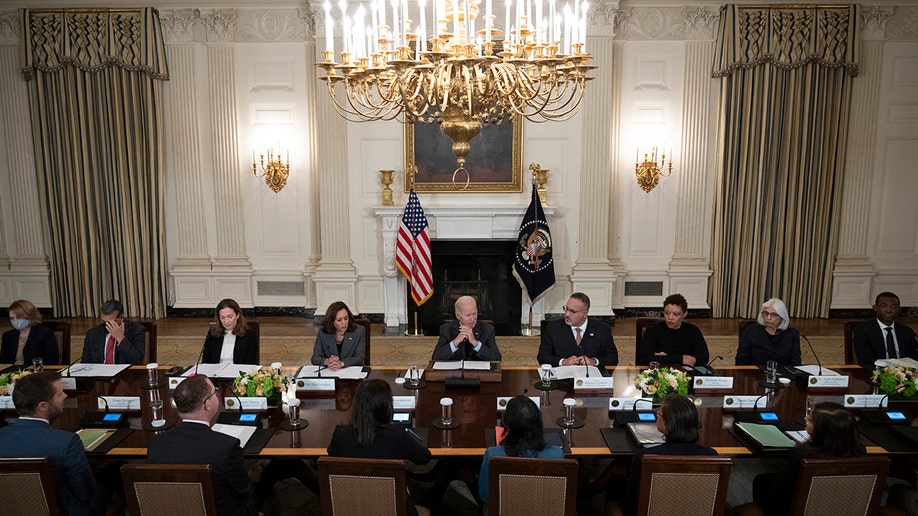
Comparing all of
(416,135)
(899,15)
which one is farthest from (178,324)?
(899,15)

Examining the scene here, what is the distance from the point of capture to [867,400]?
367 centimetres

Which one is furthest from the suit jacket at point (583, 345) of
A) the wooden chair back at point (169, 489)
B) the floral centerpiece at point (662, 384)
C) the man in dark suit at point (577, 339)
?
the wooden chair back at point (169, 489)

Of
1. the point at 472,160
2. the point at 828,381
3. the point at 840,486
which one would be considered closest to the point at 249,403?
the point at 840,486

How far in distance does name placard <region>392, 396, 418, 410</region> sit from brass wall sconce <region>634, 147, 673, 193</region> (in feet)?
17.5

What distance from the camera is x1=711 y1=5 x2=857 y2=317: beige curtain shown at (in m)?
7.79

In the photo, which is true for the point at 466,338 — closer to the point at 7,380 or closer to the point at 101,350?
the point at 101,350

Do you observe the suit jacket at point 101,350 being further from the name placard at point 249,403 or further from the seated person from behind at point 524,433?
the seated person from behind at point 524,433

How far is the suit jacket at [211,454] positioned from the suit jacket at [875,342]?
4.39 meters

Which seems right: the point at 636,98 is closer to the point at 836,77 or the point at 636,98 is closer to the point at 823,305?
the point at 836,77

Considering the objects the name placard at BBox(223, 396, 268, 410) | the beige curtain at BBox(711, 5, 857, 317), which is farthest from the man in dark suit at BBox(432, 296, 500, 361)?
the beige curtain at BBox(711, 5, 857, 317)

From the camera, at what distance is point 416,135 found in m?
7.85

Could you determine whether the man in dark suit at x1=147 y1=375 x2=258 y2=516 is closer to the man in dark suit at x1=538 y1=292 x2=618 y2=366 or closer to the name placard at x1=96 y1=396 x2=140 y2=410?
the name placard at x1=96 y1=396 x2=140 y2=410

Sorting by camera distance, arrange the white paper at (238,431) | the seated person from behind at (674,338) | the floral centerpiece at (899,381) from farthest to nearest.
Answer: the seated person from behind at (674,338) < the floral centerpiece at (899,381) < the white paper at (238,431)

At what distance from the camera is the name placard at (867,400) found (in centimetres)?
365
